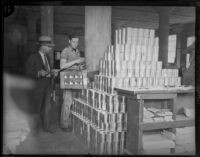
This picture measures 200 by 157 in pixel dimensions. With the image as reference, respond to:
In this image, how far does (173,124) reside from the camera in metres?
4.90

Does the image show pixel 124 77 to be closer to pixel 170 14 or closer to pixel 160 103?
pixel 160 103

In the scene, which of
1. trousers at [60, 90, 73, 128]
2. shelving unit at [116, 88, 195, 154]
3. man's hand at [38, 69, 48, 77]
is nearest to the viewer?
shelving unit at [116, 88, 195, 154]

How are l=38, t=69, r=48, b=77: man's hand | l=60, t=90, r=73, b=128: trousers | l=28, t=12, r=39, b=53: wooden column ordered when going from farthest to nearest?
l=60, t=90, r=73, b=128: trousers → l=38, t=69, r=48, b=77: man's hand → l=28, t=12, r=39, b=53: wooden column

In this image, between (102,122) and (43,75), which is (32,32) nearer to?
(43,75)

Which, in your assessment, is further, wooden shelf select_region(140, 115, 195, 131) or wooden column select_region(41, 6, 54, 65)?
wooden column select_region(41, 6, 54, 65)

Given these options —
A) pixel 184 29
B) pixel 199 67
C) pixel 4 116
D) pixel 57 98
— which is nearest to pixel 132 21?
pixel 184 29

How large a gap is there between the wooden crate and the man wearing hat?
169 mm

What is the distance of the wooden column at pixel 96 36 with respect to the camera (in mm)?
4941

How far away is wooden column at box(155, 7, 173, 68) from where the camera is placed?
16.4ft

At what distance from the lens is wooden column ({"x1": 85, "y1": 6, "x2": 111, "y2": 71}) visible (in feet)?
16.2

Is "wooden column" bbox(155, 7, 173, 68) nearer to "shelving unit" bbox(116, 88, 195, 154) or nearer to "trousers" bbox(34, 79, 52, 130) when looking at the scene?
"shelving unit" bbox(116, 88, 195, 154)

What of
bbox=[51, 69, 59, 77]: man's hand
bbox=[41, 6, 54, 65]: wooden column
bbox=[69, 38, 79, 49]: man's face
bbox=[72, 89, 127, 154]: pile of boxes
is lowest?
bbox=[72, 89, 127, 154]: pile of boxes

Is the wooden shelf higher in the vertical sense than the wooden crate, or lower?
lower

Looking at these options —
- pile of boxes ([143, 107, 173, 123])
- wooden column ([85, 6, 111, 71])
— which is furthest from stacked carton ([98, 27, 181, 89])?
pile of boxes ([143, 107, 173, 123])
